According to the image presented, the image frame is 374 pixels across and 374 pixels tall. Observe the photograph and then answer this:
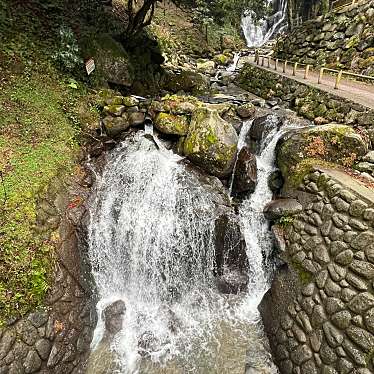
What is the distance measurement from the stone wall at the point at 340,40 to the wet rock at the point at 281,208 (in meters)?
9.92

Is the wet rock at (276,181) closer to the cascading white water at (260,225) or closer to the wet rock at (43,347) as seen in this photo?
the cascading white water at (260,225)

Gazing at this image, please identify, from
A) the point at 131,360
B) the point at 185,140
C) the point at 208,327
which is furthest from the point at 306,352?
the point at 185,140

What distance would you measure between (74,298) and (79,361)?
1.24 metres

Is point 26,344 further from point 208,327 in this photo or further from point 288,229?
point 288,229

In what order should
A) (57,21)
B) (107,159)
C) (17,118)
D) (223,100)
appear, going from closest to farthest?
(17,118)
(107,159)
(57,21)
(223,100)

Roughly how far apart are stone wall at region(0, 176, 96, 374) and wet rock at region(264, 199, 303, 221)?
194 inches

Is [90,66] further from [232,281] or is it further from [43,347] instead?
[43,347]

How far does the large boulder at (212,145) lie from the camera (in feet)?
28.1

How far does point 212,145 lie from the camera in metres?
8.63

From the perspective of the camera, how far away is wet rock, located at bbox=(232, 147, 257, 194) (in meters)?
8.56

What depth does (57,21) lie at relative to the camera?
11.5m

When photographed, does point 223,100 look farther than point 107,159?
Yes

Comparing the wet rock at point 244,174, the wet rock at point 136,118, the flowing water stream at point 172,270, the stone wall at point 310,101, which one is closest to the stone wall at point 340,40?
the stone wall at point 310,101

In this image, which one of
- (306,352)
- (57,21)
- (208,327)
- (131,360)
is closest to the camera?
(306,352)
